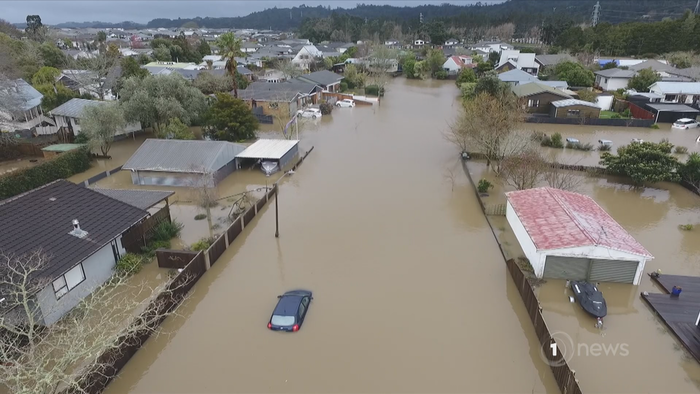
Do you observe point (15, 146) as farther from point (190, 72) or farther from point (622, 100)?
point (622, 100)

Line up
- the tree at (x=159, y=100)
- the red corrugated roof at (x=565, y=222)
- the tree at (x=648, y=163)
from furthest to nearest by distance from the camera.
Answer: the tree at (x=159, y=100) → the tree at (x=648, y=163) → the red corrugated roof at (x=565, y=222)

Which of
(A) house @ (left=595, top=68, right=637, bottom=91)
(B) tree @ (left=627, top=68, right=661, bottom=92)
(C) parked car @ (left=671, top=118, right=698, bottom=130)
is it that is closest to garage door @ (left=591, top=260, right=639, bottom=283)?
(C) parked car @ (left=671, top=118, right=698, bottom=130)

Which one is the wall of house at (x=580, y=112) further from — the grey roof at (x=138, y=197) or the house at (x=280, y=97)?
the grey roof at (x=138, y=197)

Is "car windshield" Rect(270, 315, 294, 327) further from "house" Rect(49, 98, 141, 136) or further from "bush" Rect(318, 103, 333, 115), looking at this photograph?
"bush" Rect(318, 103, 333, 115)

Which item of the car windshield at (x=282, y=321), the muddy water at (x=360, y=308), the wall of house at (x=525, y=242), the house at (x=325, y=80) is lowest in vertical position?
the muddy water at (x=360, y=308)

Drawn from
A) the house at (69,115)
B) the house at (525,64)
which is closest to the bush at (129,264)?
the house at (69,115)

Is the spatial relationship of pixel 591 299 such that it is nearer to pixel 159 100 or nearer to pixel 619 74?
pixel 159 100

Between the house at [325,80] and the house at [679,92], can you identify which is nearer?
the house at [679,92]
